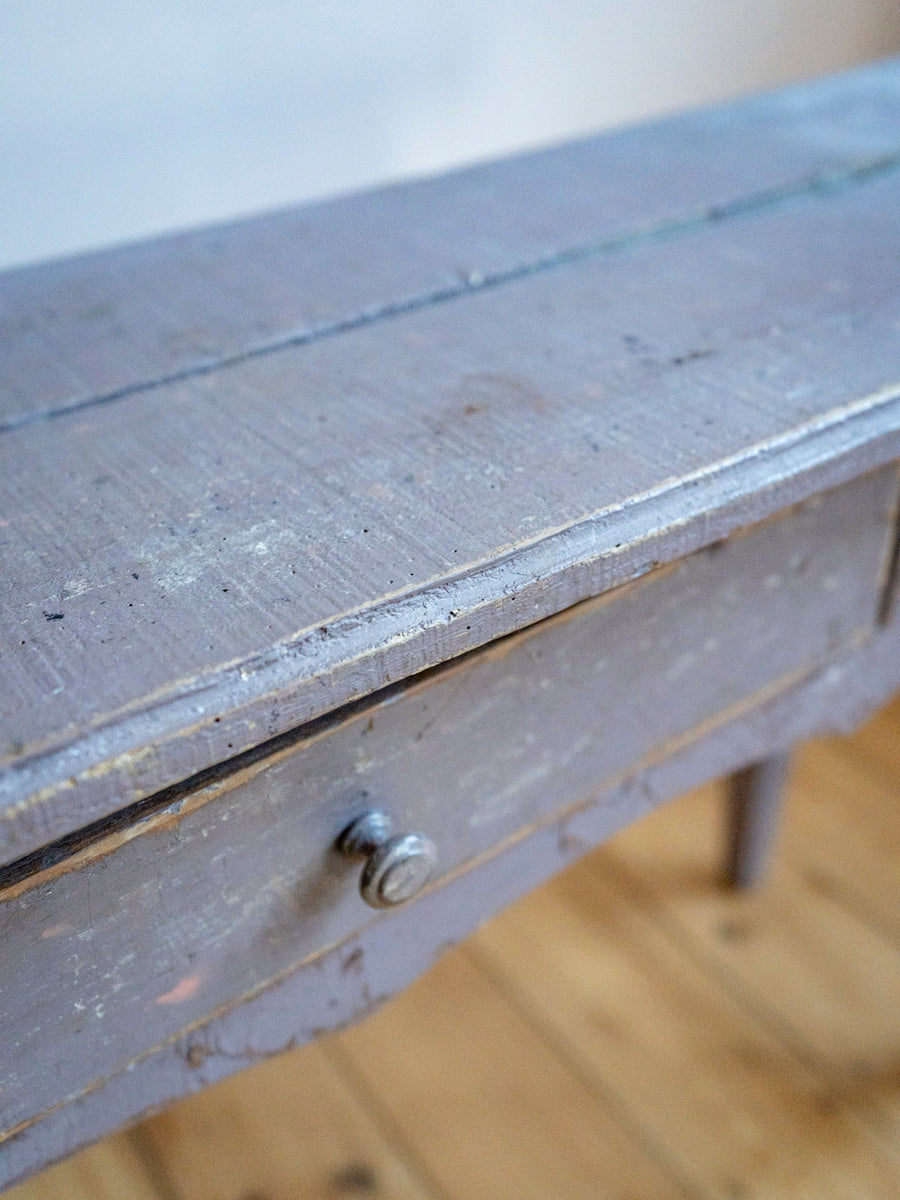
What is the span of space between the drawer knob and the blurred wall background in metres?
0.96

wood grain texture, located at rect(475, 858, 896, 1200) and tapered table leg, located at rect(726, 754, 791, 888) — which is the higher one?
tapered table leg, located at rect(726, 754, 791, 888)

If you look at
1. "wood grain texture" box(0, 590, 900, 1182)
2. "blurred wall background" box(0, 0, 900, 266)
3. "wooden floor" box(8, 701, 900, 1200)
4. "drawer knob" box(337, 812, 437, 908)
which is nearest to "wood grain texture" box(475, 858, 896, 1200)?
"wooden floor" box(8, 701, 900, 1200)

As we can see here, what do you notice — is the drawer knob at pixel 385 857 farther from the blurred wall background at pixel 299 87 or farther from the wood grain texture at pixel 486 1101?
the blurred wall background at pixel 299 87

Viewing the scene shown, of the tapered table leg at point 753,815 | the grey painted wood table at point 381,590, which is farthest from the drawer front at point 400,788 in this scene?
the tapered table leg at point 753,815

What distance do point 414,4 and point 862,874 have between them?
106 cm

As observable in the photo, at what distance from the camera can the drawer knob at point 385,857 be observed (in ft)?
1.28

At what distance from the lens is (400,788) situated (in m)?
0.41

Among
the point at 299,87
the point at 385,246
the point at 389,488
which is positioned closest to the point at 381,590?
the point at 389,488

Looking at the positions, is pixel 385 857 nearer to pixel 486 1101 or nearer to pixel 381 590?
pixel 381 590

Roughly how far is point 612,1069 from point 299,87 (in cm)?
106

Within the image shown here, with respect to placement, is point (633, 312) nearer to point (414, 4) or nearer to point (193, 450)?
point (193, 450)

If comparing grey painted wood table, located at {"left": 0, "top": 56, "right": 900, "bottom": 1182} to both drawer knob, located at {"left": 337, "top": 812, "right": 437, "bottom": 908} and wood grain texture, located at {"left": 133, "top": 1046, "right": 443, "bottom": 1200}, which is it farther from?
wood grain texture, located at {"left": 133, "top": 1046, "right": 443, "bottom": 1200}

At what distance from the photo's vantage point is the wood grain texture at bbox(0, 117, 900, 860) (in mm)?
323

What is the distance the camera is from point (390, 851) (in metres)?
0.39
